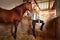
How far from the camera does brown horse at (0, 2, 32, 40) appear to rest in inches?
117

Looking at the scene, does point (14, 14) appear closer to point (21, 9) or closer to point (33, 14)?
point (21, 9)

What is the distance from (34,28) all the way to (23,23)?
297mm

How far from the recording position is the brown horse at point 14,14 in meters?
2.96

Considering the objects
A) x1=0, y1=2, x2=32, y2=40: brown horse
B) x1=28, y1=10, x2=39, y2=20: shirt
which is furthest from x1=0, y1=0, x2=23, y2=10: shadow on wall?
x1=28, y1=10, x2=39, y2=20: shirt

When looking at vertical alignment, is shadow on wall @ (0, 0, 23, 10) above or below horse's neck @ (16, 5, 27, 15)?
above

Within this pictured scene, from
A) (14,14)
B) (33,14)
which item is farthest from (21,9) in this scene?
(33,14)

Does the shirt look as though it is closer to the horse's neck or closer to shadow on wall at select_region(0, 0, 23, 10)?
the horse's neck

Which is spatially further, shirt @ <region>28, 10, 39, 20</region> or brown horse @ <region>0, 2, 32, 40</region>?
shirt @ <region>28, 10, 39, 20</region>

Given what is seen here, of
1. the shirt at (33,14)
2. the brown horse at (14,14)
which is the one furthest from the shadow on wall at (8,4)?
the shirt at (33,14)

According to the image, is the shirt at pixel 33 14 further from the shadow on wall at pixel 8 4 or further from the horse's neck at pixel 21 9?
the shadow on wall at pixel 8 4

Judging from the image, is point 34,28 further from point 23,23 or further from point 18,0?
point 18,0

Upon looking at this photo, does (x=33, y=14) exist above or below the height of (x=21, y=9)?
below

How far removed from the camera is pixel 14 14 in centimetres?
306

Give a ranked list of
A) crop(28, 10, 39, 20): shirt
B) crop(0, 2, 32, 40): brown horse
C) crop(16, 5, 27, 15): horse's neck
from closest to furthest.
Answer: crop(0, 2, 32, 40): brown horse → crop(16, 5, 27, 15): horse's neck → crop(28, 10, 39, 20): shirt
